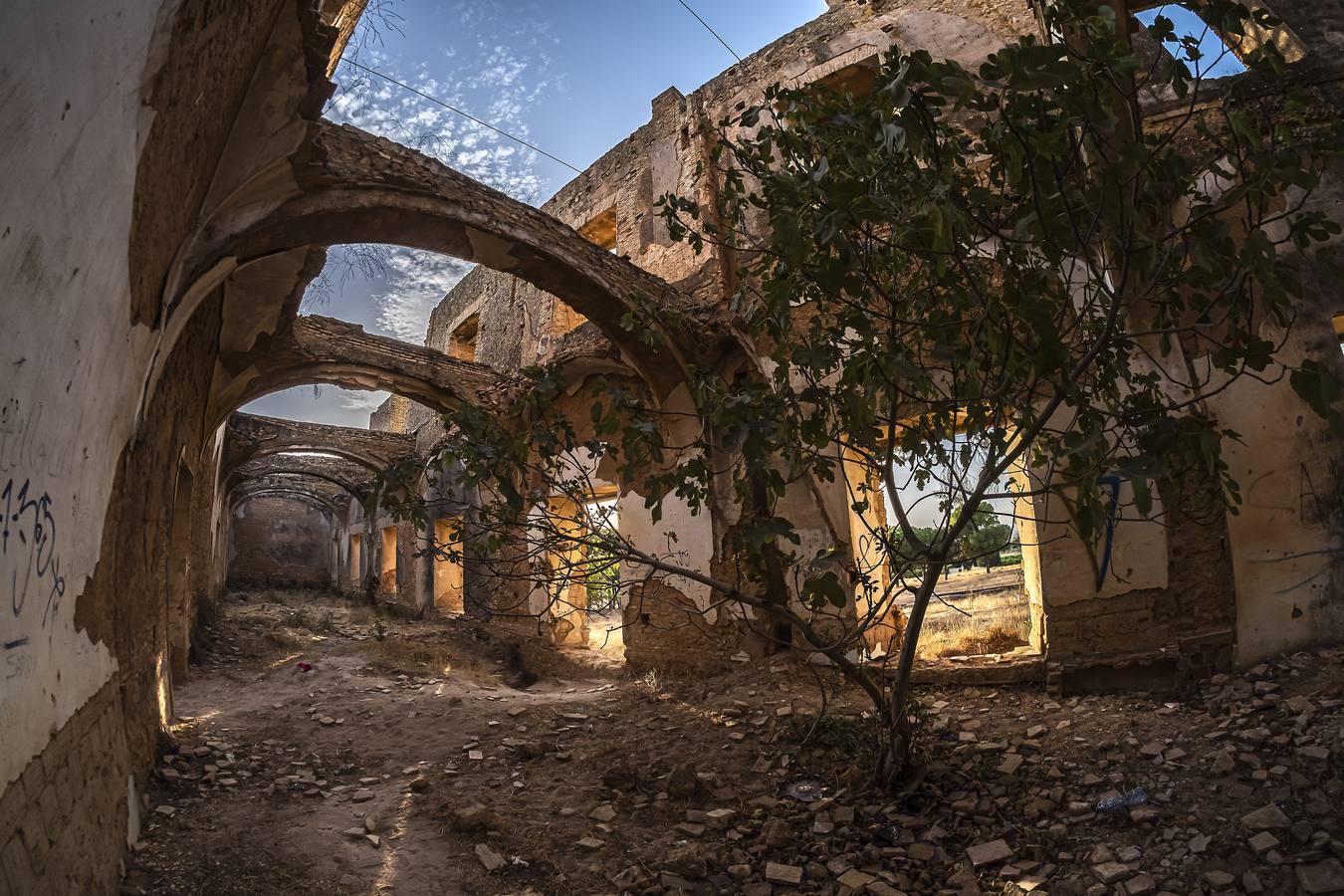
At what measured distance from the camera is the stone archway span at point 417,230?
14.4 feet

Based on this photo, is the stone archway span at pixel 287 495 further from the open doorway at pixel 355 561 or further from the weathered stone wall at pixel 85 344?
the weathered stone wall at pixel 85 344

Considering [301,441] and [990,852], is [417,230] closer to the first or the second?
[990,852]

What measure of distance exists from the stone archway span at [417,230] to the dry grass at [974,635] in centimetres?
332

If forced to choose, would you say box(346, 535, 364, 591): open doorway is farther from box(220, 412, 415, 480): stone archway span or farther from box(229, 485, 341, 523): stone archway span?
box(220, 412, 415, 480): stone archway span

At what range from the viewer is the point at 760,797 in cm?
385

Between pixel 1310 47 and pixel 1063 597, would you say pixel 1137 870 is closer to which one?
pixel 1063 597

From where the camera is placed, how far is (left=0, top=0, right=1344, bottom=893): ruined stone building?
1737 millimetres

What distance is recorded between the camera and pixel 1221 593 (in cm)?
486

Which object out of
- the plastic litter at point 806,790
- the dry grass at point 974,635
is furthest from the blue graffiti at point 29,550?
the dry grass at point 974,635

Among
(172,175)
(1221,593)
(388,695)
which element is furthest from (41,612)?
(1221,593)

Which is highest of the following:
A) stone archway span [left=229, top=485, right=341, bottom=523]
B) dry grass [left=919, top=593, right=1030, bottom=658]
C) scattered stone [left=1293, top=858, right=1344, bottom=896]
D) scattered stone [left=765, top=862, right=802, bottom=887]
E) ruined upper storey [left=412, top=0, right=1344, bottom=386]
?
ruined upper storey [left=412, top=0, right=1344, bottom=386]

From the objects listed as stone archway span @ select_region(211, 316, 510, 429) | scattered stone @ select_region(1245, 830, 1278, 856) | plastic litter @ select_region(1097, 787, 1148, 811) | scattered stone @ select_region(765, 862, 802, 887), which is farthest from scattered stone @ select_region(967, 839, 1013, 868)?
stone archway span @ select_region(211, 316, 510, 429)

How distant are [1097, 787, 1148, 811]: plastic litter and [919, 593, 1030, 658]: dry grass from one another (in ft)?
8.37

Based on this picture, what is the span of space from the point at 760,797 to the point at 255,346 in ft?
21.6
